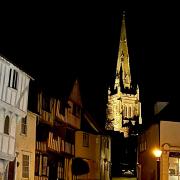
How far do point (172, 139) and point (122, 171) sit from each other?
141 feet

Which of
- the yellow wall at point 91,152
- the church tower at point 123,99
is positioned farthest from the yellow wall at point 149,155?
the church tower at point 123,99

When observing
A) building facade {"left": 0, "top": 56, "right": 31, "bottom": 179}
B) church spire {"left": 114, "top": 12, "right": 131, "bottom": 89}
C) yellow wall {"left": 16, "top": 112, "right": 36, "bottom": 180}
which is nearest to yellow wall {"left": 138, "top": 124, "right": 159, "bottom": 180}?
yellow wall {"left": 16, "top": 112, "right": 36, "bottom": 180}

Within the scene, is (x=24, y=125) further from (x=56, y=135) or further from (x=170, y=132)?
(x=170, y=132)

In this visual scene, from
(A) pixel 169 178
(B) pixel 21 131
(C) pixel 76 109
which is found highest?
(C) pixel 76 109

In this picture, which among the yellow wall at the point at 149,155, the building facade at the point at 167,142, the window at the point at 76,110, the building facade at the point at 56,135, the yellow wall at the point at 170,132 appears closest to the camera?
the building facade at the point at 167,142

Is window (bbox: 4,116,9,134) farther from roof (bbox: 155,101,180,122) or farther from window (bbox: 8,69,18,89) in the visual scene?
roof (bbox: 155,101,180,122)

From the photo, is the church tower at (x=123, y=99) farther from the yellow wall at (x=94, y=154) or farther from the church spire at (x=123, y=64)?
the yellow wall at (x=94, y=154)

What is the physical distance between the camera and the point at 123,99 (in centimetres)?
13638

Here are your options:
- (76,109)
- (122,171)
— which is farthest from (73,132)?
(122,171)

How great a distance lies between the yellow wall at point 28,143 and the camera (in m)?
30.2

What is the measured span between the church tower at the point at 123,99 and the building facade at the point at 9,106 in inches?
3747

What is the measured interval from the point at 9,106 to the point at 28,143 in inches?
204

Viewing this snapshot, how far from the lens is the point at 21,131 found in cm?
3069

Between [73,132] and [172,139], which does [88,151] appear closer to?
[73,132]
